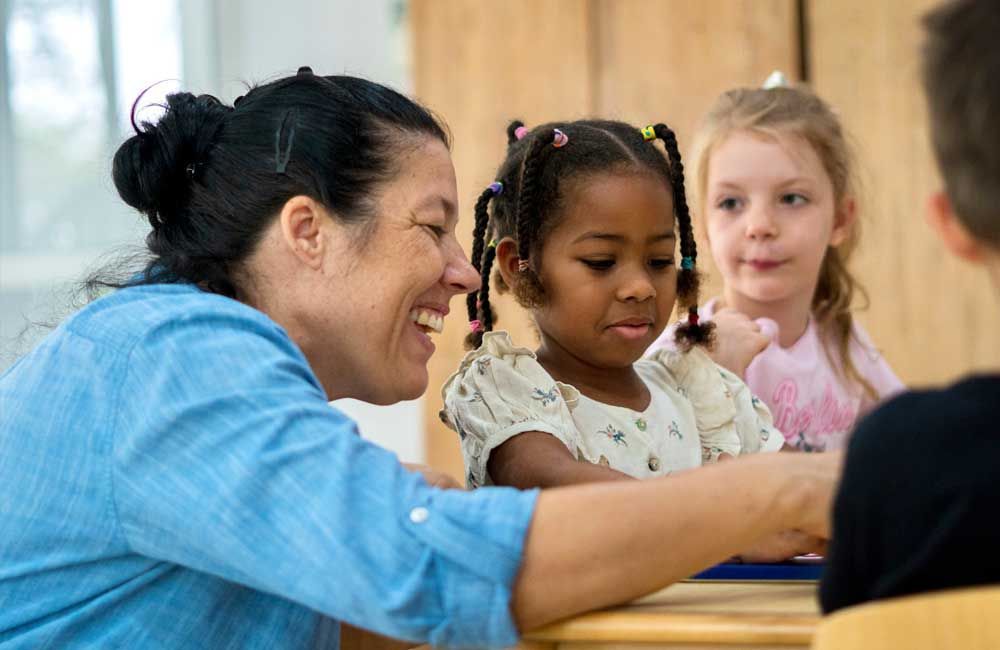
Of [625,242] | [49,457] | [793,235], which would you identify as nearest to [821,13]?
[793,235]

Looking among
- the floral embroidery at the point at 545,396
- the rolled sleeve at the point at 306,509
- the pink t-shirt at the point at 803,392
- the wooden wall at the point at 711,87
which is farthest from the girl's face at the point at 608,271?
the wooden wall at the point at 711,87

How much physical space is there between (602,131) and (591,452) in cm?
44

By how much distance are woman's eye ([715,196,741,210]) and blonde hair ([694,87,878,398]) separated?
0.06m

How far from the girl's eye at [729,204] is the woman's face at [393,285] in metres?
0.97

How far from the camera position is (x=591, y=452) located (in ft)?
5.24

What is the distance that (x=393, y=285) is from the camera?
1.33 m

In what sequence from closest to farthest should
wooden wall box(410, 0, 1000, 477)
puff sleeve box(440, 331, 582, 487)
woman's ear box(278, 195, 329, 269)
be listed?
woman's ear box(278, 195, 329, 269) → puff sleeve box(440, 331, 582, 487) → wooden wall box(410, 0, 1000, 477)

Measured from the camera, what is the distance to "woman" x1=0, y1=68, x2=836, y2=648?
3.17 feet

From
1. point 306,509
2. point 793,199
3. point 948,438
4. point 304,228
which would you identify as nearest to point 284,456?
point 306,509

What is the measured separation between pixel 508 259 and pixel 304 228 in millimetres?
472

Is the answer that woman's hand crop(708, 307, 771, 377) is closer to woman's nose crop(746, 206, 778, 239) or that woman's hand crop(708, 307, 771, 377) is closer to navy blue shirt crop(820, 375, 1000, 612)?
woman's nose crop(746, 206, 778, 239)

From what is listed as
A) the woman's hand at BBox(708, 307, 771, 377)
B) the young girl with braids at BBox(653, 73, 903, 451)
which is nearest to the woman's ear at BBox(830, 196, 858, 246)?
the young girl with braids at BBox(653, 73, 903, 451)

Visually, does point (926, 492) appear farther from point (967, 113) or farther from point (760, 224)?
point (760, 224)

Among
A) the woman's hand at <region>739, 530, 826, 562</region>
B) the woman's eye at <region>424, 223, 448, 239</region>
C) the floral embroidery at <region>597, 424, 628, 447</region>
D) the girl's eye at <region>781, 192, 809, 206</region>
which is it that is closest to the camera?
the woman's hand at <region>739, 530, 826, 562</region>
